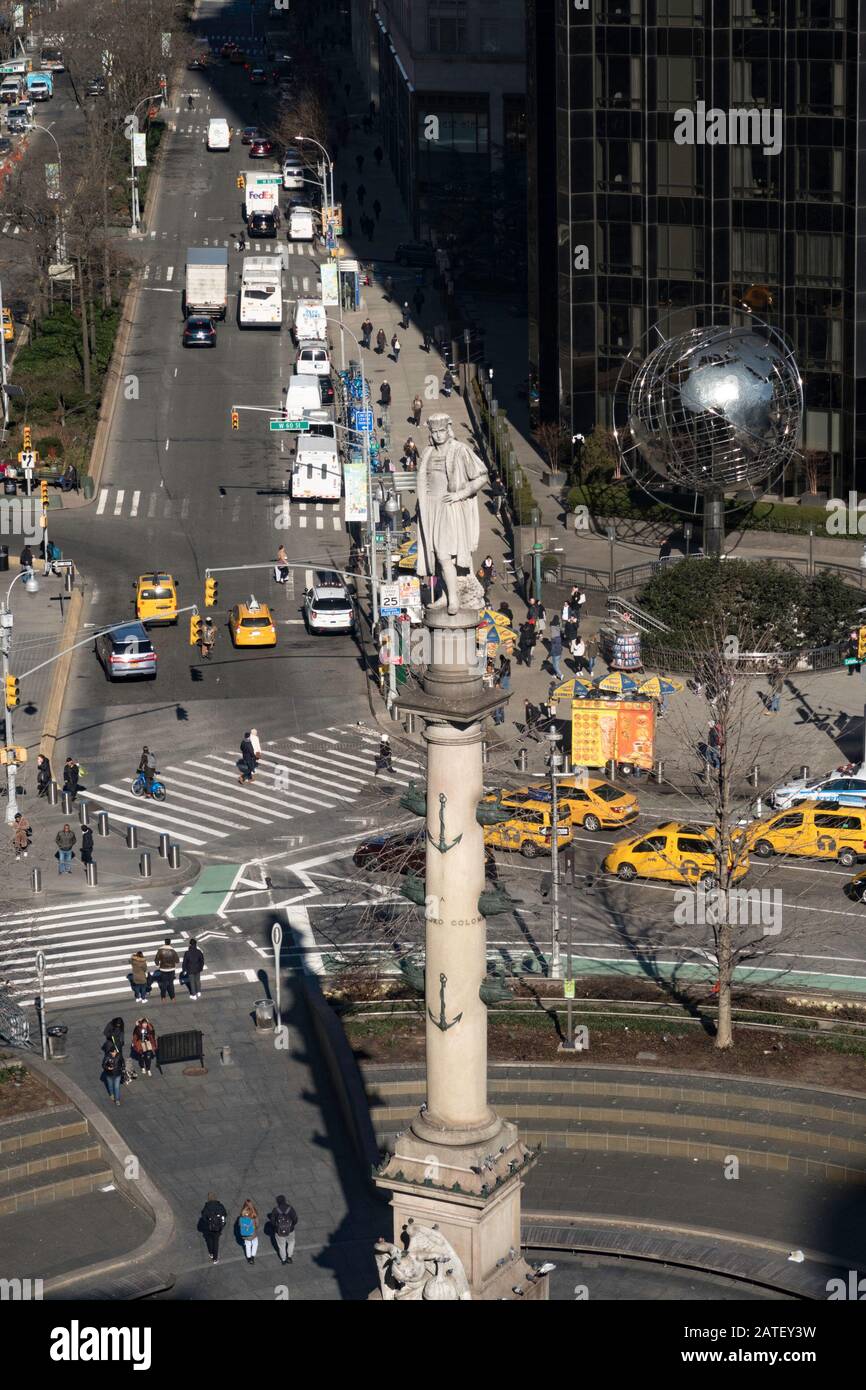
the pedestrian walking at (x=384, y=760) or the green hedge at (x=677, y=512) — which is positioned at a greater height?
the green hedge at (x=677, y=512)

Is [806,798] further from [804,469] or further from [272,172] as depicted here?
[272,172]

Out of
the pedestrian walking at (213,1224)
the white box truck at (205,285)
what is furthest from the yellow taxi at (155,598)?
the pedestrian walking at (213,1224)

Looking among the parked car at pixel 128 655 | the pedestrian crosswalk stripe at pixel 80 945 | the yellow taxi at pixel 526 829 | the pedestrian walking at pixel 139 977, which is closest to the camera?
the pedestrian walking at pixel 139 977

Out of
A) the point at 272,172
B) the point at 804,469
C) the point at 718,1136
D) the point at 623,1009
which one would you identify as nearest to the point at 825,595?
the point at 804,469

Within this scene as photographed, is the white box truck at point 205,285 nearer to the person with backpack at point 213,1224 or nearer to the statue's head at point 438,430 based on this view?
the person with backpack at point 213,1224

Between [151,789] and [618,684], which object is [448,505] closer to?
[151,789]

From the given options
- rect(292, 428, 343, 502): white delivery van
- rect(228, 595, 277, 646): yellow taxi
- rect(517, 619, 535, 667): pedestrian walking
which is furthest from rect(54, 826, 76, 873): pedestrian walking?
rect(292, 428, 343, 502): white delivery van
